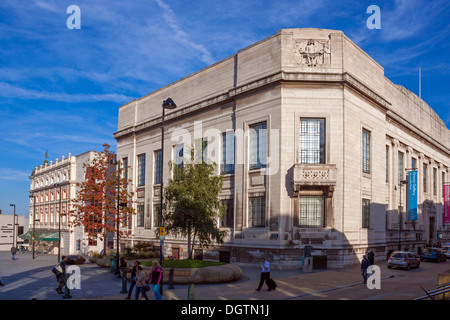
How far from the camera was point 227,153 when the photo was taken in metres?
39.5

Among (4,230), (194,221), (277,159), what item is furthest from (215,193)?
(4,230)

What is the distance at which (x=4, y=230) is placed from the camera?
314 feet

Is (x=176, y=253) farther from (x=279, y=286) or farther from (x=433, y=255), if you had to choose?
(x=433, y=255)

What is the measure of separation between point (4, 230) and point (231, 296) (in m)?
91.3

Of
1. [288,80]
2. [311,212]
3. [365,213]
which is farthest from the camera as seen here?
[365,213]

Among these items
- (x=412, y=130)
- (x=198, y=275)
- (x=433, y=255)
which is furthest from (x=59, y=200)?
(x=433, y=255)

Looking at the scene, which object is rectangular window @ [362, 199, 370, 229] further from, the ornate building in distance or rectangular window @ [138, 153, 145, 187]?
rectangular window @ [138, 153, 145, 187]

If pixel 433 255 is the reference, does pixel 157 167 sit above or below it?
above

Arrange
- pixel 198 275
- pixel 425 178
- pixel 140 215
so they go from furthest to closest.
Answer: pixel 425 178
pixel 140 215
pixel 198 275

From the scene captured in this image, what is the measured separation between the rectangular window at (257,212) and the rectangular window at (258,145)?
286 centimetres

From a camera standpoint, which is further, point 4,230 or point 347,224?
point 4,230

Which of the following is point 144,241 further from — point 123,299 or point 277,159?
point 123,299

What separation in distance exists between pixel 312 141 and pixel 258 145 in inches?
182

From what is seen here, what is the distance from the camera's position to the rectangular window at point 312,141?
3416 cm
